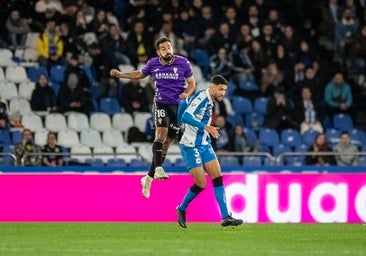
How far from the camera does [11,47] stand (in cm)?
2381

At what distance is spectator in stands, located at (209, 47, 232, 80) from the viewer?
79.4 feet

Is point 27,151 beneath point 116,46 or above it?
beneath

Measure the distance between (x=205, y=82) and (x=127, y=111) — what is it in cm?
213

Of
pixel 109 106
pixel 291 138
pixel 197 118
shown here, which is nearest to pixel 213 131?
pixel 197 118

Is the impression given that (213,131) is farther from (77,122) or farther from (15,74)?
(15,74)

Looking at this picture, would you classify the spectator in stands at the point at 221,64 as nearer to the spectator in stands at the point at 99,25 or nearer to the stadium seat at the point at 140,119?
the stadium seat at the point at 140,119

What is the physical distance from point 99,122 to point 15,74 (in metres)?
2.01

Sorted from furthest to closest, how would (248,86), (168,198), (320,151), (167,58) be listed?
(248,86) → (320,151) → (168,198) → (167,58)

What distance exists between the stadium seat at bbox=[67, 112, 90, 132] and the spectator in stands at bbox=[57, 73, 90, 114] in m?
0.16

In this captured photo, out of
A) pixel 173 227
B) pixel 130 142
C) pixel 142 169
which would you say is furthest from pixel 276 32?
pixel 173 227

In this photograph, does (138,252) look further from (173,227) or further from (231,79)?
(231,79)

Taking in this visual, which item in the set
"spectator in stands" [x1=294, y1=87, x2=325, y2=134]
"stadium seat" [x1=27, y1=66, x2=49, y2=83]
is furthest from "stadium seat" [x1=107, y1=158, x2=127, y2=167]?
"spectator in stands" [x1=294, y1=87, x2=325, y2=134]

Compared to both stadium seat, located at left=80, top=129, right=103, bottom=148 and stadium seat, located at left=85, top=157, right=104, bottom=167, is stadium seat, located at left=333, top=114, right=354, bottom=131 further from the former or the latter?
stadium seat, located at left=85, top=157, right=104, bottom=167

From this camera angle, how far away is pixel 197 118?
15266mm
